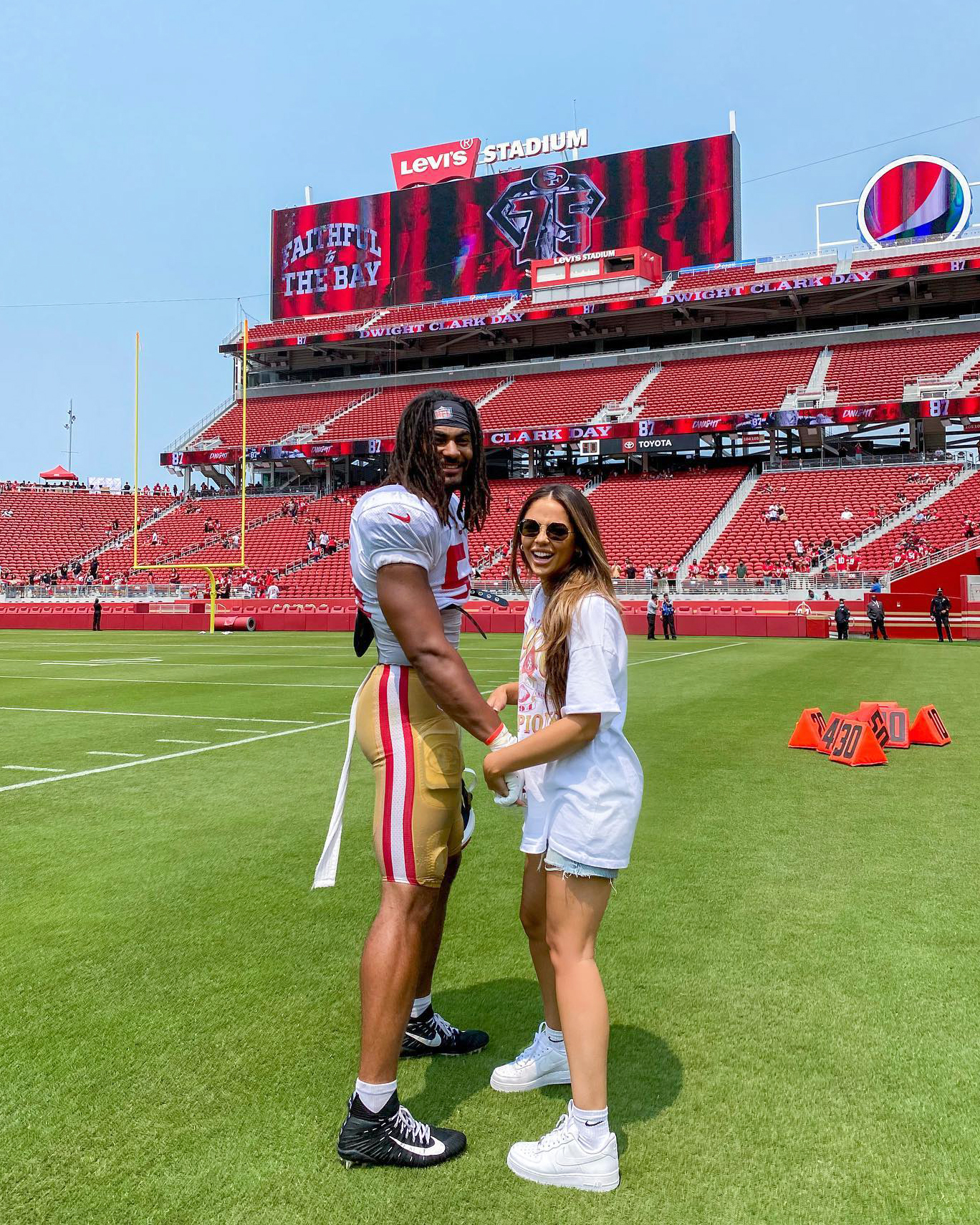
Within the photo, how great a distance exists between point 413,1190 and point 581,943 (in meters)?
0.78

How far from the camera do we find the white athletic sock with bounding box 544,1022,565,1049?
316cm

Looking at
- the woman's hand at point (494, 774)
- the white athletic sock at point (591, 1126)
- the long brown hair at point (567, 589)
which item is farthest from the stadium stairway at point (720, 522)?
the white athletic sock at point (591, 1126)

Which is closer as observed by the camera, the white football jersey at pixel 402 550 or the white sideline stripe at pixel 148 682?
the white football jersey at pixel 402 550

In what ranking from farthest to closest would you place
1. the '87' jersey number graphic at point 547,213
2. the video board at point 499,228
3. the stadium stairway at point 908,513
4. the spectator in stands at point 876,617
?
the '87' jersey number graphic at point 547,213 < the video board at point 499,228 < the stadium stairway at point 908,513 < the spectator in stands at point 876,617

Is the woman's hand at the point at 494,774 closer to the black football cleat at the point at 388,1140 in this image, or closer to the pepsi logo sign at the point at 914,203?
the black football cleat at the point at 388,1140

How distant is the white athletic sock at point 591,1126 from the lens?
2.66 meters

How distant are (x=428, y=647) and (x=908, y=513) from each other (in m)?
39.6

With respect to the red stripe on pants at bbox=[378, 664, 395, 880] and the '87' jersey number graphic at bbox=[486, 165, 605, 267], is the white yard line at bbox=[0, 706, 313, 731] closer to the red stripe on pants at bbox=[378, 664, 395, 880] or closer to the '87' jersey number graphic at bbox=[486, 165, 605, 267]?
the red stripe on pants at bbox=[378, 664, 395, 880]

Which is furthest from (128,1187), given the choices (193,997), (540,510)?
(540,510)

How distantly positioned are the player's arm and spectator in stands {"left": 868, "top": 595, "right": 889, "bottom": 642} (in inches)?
1180

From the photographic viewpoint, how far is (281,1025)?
140 inches

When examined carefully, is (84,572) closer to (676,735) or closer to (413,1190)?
(676,735)

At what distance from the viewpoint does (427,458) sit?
124 inches

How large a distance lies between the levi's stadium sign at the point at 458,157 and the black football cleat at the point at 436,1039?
63.0 metres
